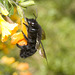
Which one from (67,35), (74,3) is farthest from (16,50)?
→ (74,3)

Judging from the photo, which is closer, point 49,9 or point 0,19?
point 0,19

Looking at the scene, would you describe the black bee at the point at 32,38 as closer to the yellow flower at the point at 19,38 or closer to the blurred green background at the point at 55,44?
the yellow flower at the point at 19,38

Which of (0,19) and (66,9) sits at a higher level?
(0,19)

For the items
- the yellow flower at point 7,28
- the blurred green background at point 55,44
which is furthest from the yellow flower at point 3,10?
the blurred green background at point 55,44

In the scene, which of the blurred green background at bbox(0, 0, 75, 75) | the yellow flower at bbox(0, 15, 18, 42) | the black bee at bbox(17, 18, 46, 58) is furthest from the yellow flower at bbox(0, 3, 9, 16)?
the blurred green background at bbox(0, 0, 75, 75)

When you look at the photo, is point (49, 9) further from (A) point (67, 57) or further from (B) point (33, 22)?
(B) point (33, 22)

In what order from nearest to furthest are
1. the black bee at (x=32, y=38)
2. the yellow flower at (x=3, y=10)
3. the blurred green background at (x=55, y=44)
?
1. the yellow flower at (x=3, y=10)
2. the black bee at (x=32, y=38)
3. the blurred green background at (x=55, y=44)
